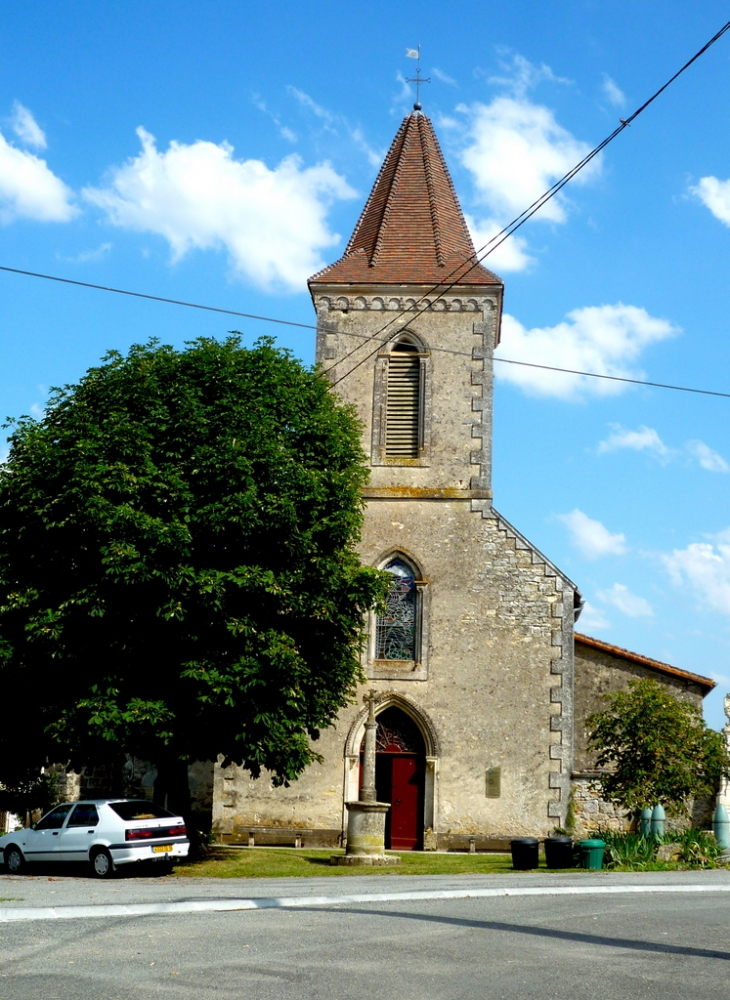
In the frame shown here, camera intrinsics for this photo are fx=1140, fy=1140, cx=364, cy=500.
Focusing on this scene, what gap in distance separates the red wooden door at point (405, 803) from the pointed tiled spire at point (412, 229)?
38.6 ft

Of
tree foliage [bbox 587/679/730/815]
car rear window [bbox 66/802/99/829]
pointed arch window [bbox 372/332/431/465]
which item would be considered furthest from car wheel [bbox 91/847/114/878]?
pointed arch window [bbox 372/332/431/465]

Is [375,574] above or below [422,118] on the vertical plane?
below

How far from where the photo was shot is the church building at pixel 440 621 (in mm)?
25516

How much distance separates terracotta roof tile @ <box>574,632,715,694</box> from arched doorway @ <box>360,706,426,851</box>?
465cm

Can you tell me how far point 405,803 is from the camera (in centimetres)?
2603

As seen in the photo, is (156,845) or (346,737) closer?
(156,845)

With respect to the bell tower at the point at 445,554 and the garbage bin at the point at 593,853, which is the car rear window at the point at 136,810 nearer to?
the bell tower at the point at 445,554

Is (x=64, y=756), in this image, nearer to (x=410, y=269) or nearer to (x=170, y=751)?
(x=170, y=751)

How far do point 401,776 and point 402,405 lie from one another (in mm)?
8879

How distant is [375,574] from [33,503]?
659 cm

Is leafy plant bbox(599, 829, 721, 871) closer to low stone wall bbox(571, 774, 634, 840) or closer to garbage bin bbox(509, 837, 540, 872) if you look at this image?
garbage bin bbox(509, 837, 540, 872)

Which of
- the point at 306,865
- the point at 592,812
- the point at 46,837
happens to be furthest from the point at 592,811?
the point at 46,837

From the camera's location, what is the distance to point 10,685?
20953 millimetres

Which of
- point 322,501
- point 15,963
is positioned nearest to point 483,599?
point 322,501
